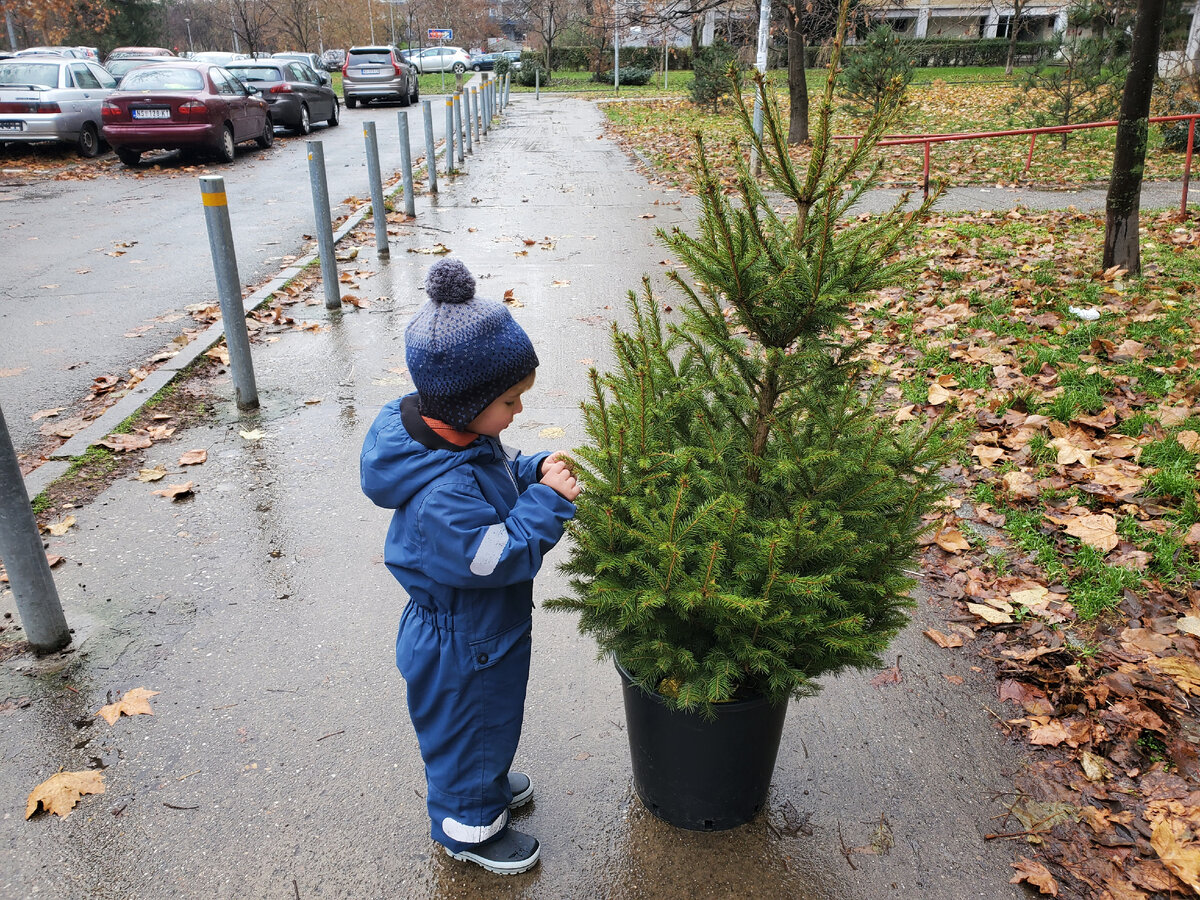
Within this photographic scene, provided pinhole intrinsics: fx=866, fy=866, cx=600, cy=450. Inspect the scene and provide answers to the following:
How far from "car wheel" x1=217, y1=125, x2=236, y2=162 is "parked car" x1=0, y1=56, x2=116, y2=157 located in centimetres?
276

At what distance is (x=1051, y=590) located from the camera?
351 cm

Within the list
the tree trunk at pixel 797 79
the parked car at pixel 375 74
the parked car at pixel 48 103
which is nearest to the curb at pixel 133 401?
the tree trunk at pixel 797 79

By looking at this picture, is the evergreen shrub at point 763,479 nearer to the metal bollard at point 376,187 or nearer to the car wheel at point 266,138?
the metal bollard at point 376,187

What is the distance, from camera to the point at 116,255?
9562 mm

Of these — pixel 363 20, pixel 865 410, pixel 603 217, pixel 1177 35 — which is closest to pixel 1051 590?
pixel 865 410

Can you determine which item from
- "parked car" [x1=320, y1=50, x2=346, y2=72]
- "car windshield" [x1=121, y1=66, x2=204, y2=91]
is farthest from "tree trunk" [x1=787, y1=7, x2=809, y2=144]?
"parked car" [x1=320, y1=50, x2=346, y2=72]

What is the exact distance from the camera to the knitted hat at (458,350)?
1973mm

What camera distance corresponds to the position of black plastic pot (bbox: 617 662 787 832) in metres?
2.32

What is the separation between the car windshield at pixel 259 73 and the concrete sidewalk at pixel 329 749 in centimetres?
1999

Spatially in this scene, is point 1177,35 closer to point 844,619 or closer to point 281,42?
point 844,619

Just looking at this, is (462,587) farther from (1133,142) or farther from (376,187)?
(376,187)

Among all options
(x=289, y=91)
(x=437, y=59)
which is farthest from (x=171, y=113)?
(x=437, y=59)

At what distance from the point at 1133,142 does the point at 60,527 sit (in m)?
8.00

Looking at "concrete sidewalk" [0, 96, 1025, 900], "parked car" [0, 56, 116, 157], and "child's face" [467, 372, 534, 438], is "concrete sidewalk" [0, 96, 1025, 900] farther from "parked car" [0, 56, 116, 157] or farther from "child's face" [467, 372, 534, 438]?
"parked car" [0, 56, 116, 157]
